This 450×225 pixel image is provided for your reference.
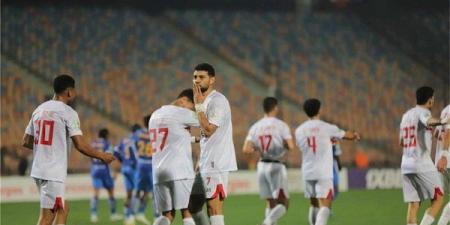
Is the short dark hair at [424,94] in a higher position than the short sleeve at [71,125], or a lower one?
higher

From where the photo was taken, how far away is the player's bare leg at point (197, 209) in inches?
384

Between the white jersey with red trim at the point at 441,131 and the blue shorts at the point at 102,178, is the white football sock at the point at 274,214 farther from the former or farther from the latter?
the blue shorts at the point at 102,178

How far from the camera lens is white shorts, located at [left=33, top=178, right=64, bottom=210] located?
9.25 meters

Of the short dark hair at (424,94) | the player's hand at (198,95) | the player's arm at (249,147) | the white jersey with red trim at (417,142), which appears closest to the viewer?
the player's hand at (198,95)

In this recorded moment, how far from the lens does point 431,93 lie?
1119cm

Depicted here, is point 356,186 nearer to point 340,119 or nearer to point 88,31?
point 340,119

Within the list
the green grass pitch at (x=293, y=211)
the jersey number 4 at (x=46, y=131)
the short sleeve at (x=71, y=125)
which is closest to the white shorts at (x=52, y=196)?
the jersey number 4 at (x=46, y=131)

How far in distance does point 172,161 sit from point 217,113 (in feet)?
2.67

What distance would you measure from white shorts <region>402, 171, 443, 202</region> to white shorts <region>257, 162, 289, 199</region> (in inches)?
94.7

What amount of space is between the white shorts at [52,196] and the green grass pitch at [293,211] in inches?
248

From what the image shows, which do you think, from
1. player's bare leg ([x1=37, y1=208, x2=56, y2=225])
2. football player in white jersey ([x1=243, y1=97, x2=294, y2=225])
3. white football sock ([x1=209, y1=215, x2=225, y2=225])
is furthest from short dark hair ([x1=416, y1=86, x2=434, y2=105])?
player's bare leg ([x1=37, y1=208, x2=56, y2=225])

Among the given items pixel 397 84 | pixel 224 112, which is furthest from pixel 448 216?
pixel 397 84

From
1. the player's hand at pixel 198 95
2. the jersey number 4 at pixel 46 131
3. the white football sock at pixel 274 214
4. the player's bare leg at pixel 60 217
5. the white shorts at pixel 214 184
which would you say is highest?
the player's hand at pixel 198 95

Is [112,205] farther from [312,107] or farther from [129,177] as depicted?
[312,107]
